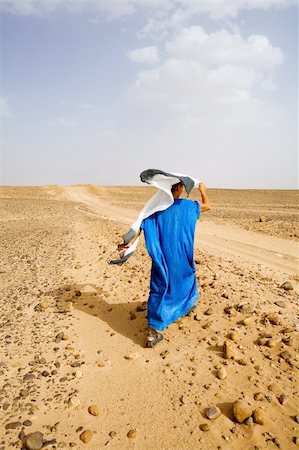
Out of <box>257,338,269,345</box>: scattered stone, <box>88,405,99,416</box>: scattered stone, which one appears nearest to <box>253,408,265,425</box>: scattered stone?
<box>257,338,269,345</box>: scattered stone

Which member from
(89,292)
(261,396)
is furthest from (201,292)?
(261,396)

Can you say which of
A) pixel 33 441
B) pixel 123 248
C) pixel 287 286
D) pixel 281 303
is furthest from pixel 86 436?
pixel 287 286

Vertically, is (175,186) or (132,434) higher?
(175,186)

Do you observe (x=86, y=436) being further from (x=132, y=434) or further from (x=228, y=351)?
(x=228, y=351)

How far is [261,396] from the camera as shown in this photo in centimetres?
310

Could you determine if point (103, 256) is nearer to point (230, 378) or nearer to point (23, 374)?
point (23, 374)

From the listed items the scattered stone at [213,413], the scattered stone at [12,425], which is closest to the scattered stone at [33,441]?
the scattered stone at [12,425]

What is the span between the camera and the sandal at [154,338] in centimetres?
404

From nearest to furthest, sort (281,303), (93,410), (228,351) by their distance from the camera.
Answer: (93,410) < (228,351) < (281,303)

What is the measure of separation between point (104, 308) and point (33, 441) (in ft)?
8.58

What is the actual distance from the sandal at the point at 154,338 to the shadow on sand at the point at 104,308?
0.16m

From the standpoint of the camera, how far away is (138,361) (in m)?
3.82

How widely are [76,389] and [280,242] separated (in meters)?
8.90

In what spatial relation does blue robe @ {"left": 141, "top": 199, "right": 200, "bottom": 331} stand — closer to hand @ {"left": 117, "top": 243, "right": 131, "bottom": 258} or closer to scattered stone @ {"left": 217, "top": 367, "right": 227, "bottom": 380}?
hand @ {"left": 117, "top": 243, "right": 131, "bottom": 258}
